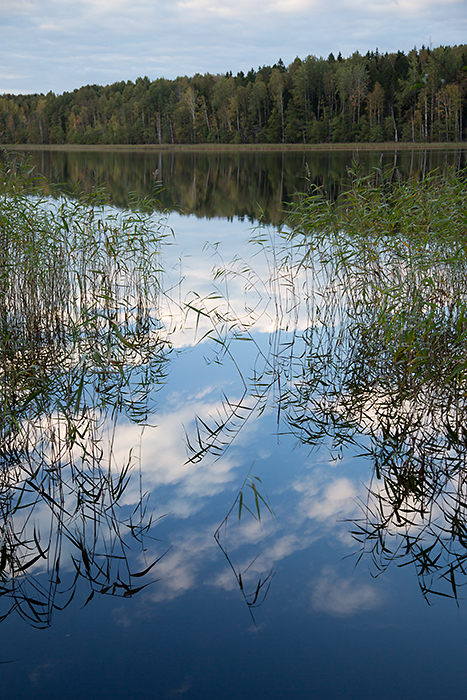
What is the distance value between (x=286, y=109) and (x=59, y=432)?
61.2 m

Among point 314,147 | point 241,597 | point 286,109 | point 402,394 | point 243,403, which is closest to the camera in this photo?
point 241,597

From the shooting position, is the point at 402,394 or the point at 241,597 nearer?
the point at 241,597

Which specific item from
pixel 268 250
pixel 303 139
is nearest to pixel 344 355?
pixel 268 250

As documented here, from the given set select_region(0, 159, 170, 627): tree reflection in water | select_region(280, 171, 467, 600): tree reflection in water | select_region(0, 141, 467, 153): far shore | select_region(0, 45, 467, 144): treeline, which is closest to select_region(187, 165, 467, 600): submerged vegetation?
select_region(280, 171, 467, 600): tree reflection in water

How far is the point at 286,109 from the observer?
5919 centimetres

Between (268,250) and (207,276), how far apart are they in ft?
5.64

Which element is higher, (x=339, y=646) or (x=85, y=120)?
(x=85, y=120)

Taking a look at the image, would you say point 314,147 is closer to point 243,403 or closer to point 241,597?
point 243,403

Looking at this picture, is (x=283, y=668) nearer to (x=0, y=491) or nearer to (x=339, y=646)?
(x=339, y=646)

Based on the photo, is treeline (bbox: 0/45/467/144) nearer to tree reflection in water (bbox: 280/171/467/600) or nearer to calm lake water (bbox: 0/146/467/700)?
tree reflection in water (bbox: 280/171/467/600)

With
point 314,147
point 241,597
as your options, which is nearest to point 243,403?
point 241,597

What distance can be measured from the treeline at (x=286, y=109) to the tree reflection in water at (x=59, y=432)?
3637 centimetres

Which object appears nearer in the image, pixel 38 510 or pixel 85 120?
pixel 38 510

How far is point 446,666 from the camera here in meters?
2.12
